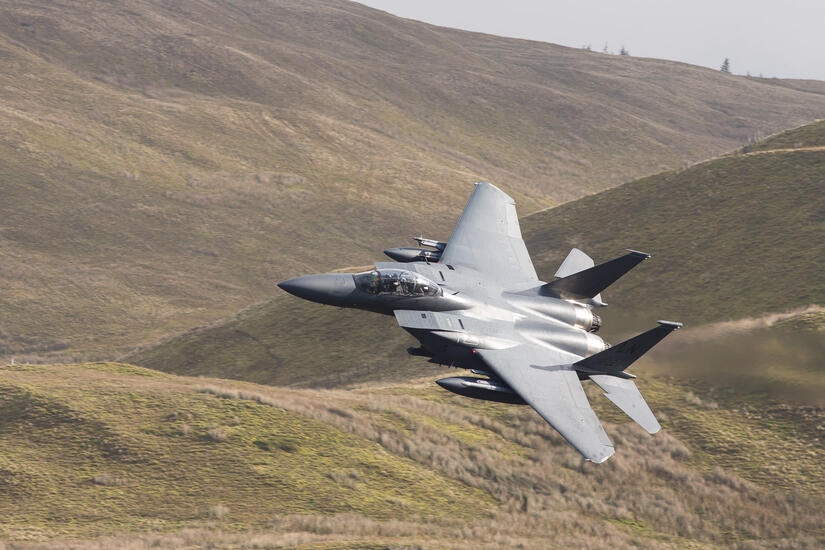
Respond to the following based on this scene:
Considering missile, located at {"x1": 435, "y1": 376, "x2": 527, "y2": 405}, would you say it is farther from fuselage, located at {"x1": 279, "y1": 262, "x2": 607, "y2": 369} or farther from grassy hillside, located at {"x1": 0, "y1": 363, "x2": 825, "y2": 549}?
grassy hillside, located at {"x1": 0, "y1": 363, "x2": 825, "y2": 549}

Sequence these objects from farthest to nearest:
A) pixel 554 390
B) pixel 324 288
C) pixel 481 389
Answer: pixel 324 288, pixel 554 390, pixel 481 389

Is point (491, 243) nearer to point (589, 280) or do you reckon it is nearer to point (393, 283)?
point (589, 280)

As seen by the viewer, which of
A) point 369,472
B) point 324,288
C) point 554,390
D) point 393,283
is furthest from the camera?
point 369,472

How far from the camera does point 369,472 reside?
3228cm

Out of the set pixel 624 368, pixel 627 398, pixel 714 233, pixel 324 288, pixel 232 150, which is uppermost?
pixel 714 233

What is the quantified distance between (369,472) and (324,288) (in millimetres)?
7835

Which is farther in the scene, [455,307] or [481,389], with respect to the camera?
[455,307]

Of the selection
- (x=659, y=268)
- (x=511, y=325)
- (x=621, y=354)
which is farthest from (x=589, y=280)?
(x=659, y=268)

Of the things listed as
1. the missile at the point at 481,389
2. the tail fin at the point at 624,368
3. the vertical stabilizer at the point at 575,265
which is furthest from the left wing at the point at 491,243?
the missile at the point at 481,389

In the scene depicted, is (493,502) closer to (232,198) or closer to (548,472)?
(548,472)

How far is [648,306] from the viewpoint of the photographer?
52.4 metres

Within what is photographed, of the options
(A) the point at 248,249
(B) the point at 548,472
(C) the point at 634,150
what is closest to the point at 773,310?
(B) the point at 548,472

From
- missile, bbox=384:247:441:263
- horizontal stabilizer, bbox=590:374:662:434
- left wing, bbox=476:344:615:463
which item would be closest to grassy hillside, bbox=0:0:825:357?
missile, bbox=384:247:441:263

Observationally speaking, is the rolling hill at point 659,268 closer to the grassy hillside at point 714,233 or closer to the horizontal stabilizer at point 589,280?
the grassy hillside at point 714,233
